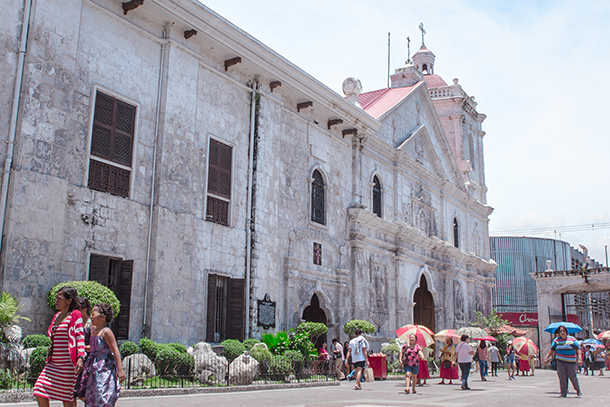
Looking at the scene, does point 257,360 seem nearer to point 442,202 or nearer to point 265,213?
point 265,213

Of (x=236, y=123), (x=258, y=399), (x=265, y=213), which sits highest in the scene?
(x=236, y=123)

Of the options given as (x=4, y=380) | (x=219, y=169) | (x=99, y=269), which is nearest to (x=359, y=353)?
(x=99, y=269)

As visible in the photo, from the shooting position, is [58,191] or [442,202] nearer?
[58,191]

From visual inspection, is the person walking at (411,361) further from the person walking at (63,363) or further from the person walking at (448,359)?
the person walking at (63,363)

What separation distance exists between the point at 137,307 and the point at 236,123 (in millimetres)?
6757

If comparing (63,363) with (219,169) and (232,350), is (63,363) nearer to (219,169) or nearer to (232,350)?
(232,350)

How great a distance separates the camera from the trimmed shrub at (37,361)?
36.7ft

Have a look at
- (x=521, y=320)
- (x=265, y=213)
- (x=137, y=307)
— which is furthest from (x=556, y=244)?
(x=137, y=307)

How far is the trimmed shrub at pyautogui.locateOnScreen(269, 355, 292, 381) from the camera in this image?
15914mm

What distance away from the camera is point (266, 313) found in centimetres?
1886

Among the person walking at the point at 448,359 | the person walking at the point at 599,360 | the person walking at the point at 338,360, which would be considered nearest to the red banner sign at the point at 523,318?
the person walking at the point at 599,360

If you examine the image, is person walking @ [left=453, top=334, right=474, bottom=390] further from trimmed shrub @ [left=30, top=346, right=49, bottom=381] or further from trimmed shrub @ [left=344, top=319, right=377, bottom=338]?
trimmed shrub @ [left=30, top=346, right=49, bottom=381]

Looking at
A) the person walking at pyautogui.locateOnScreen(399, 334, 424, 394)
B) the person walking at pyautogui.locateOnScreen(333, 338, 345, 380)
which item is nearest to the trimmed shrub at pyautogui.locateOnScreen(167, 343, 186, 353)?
the person walking at pyautogui.locateOnScreen(399, 334, 424, 394)

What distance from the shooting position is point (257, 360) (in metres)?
15.9
